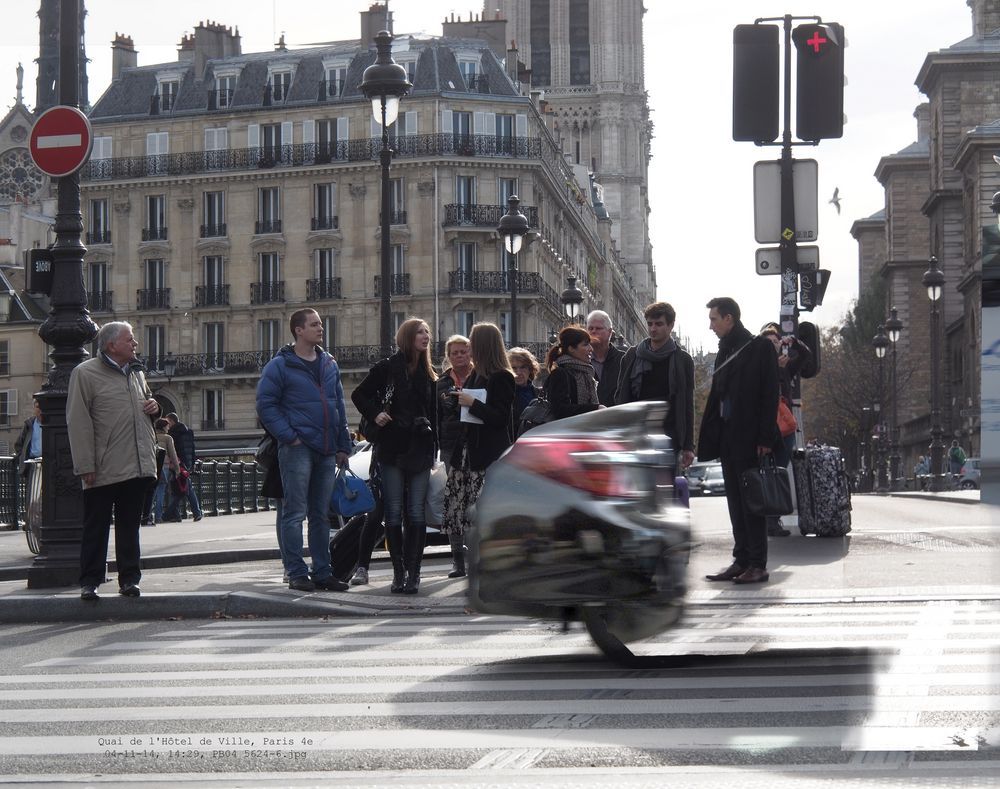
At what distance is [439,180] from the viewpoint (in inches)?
2697

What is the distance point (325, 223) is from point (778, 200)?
54.7 metres

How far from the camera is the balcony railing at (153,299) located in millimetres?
70812

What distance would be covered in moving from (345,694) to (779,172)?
9.45 metres

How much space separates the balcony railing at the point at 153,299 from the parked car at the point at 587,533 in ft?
211

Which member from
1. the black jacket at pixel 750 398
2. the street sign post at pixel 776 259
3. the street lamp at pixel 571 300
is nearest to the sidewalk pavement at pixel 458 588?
A: the black jacket at pixel 750 398

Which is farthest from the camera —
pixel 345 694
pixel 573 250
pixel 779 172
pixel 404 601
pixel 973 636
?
pixel 573 250

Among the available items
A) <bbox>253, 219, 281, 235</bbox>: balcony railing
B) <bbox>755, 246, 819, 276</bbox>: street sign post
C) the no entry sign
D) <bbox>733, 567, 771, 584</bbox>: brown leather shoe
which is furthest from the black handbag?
<bbox>253, 219, 281, 235</bbox>: balcony railing

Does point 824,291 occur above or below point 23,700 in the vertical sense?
above

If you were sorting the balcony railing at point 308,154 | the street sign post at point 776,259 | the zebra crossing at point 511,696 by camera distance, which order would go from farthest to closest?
the balcony railing at point 308,154 → the street sign post at point 776,259 → the zebra crossing at point 511,696

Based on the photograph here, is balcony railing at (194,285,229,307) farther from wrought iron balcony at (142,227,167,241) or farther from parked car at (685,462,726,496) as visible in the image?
parked car at (685,462,726,496)

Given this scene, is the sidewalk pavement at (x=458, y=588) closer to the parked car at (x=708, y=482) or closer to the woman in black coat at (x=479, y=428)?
the woman in black coat at (x=479, y=428)

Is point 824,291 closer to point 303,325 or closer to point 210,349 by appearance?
point 303,325

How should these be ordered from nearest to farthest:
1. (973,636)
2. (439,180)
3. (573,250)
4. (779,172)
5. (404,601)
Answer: (973,636), (404,601), (779,172), (439,180), (573,250)

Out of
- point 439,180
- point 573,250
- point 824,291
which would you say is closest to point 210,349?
point 439,180
